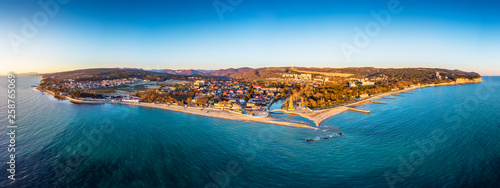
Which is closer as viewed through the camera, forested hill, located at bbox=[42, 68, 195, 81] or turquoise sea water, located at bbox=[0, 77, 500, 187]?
turquoise sea water, located at bbox=[0, 77, 500, 187]

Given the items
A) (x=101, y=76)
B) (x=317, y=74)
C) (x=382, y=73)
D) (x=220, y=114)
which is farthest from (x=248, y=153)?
(x=382, y=73)

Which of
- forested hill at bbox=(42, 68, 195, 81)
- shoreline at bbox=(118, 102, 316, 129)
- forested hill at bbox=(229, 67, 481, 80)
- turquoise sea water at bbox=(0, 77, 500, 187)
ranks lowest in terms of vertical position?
turquoise sea water at bbox=(0, 77, 500, 187)

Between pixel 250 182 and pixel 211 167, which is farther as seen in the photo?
pixel 211 167

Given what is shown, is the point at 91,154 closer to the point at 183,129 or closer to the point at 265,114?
the point at 183,129

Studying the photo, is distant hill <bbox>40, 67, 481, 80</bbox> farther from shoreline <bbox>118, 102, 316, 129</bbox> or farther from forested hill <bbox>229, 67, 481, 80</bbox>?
shoreline <bbox>118, 102, 316, 129</bbox>

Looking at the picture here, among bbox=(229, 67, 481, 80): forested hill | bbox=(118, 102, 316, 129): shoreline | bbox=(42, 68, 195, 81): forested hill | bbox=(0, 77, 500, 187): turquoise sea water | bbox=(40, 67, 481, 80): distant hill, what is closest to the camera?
bbox=(0, 77, 500, 187): turquoise sea water

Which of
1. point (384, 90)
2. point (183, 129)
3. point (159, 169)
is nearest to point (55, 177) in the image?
point (159, 169)

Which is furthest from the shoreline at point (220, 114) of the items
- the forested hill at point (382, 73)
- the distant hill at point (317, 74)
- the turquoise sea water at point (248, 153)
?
the forested hill at point (382, 73)

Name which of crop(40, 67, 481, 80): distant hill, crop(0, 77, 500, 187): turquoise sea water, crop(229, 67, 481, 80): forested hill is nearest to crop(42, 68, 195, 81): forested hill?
crop(40, 67, 481, 80): distant hill
